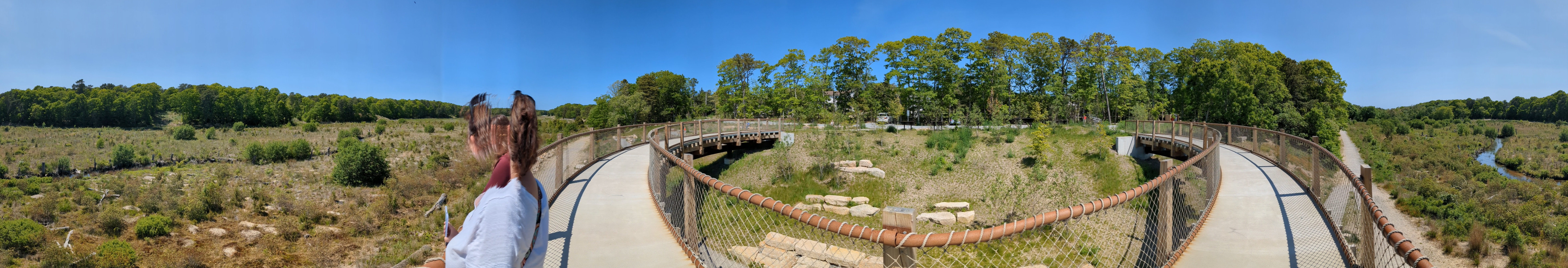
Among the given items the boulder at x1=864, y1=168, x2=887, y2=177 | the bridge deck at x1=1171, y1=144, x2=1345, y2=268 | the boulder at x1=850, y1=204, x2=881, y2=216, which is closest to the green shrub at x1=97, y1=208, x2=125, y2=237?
the boulder at x1=850, y1=204, x2=881, y2=216

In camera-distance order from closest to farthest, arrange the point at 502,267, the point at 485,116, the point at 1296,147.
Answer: the point at 502,267 → the point at 485,116 → the point at 1296,147

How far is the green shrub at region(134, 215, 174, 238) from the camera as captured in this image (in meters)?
15.3

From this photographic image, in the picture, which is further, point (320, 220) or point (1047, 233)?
point (320, 220)

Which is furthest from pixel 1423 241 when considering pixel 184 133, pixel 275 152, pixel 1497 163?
pixel 184 133

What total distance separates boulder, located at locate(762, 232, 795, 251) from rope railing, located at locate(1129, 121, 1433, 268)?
4896 millimetres

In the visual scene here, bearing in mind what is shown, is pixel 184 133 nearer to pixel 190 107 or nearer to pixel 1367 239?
pixel 190 107

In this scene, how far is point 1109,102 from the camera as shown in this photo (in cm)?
3306

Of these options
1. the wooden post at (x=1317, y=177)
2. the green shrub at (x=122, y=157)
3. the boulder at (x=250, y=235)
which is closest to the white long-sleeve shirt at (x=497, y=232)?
the wooden post at (x=1317, y=177)

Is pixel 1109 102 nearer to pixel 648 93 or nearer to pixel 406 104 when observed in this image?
pixel 648 93

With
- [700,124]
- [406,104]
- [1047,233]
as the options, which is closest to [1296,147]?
[1047,233]

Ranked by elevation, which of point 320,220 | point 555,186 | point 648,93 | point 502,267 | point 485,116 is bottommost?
point 320,220

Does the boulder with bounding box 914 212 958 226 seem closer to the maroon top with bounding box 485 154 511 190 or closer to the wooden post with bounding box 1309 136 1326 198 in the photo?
the wooden post with bounding box 1309 136 1326 198

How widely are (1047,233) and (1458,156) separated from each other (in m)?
36.5

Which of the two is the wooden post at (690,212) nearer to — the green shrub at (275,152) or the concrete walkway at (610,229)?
the concrete walkway at (610,229)
